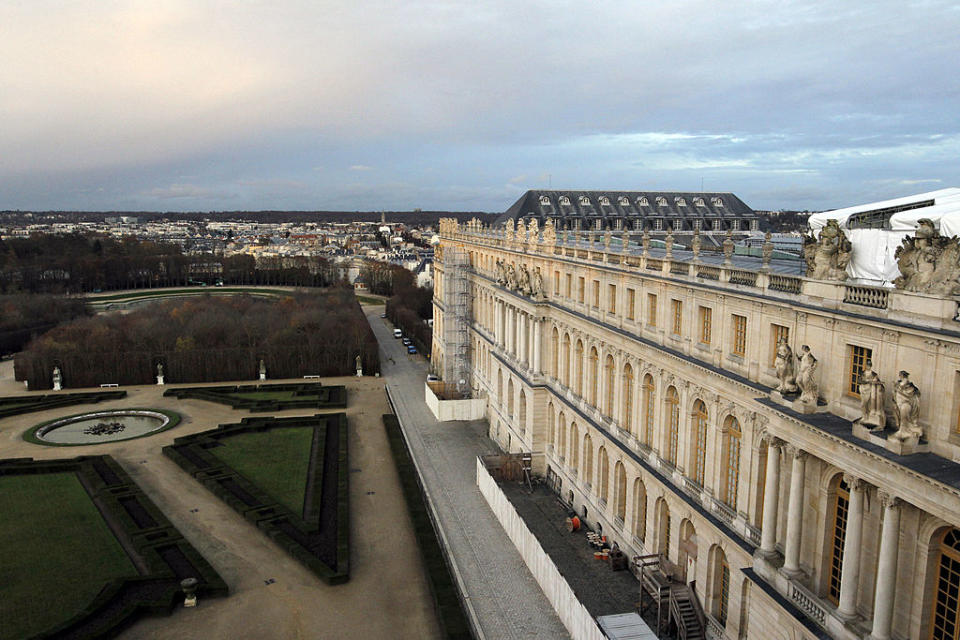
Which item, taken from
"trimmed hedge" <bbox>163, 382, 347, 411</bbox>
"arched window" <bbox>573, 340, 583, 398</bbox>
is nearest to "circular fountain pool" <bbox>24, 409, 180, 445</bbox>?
"trimmed hedge" <bbox>163, 382, 347, 411</bbox>

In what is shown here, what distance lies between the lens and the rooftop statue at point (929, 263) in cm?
1761

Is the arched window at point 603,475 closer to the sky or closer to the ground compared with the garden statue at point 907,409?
closer to the ground

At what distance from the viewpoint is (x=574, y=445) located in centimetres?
4262

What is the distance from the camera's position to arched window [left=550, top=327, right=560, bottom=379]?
1772 inches

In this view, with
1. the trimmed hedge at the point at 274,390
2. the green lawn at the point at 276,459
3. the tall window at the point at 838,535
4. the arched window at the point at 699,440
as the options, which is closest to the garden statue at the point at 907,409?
the tall window at the point at 838,535

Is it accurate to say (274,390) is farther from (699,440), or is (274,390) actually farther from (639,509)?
(699,440)

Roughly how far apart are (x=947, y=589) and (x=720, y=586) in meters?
10.7

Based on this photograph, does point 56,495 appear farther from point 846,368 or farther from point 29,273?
point 29,273

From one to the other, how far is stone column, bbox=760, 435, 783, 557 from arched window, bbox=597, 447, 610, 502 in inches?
556

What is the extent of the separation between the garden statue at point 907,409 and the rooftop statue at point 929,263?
92.5 inches

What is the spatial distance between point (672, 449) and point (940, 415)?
14120mm

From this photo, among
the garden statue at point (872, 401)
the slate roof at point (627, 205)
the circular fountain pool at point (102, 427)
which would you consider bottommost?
the circular fountain pool at point (102, 427)

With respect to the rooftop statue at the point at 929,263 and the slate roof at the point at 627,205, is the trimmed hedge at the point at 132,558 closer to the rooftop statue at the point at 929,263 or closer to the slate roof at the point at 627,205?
the rooftop statue at the point at 929,263

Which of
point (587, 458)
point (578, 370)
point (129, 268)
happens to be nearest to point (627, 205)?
point (578, 370)
